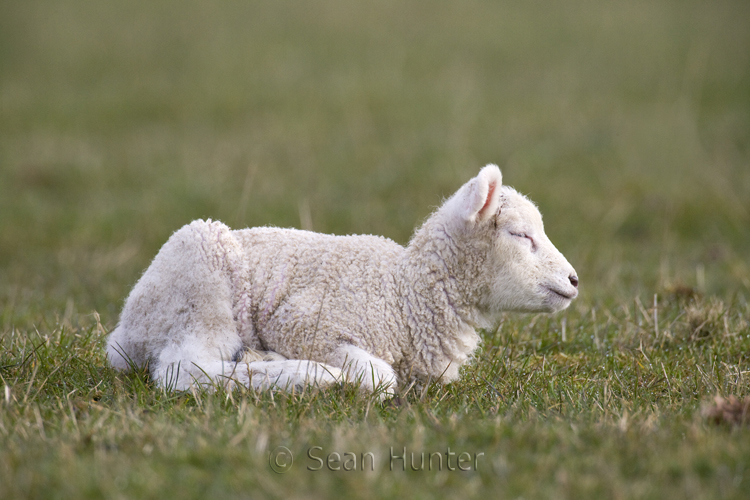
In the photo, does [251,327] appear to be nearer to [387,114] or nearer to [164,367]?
[164,367]

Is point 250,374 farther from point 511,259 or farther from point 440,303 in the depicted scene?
point 511,259

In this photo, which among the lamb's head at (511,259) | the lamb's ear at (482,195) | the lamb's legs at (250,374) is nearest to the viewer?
the lamb's legs at (250,374)

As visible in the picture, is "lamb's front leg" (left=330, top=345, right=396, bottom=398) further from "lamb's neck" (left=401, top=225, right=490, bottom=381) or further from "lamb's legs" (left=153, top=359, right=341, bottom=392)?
"lamb's neck" (left=401, top=225, right=490, bottom=381)

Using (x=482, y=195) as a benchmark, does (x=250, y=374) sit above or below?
below

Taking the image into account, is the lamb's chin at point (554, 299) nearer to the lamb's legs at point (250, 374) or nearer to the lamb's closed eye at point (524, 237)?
the lamb's closed eye at point (524, 237)

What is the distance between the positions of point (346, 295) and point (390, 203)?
17.7ft

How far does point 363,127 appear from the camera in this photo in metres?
11.3

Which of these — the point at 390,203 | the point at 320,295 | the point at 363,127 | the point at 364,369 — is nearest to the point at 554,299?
the point at 364,369

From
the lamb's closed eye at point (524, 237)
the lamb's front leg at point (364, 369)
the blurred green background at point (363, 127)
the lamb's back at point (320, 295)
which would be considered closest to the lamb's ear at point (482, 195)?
the lamb's closed eye at point (524, 237)

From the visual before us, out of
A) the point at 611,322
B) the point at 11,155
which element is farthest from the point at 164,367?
the point at 11,155

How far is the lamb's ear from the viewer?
11.8 feet

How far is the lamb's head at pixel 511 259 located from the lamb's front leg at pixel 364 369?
63 centimetres

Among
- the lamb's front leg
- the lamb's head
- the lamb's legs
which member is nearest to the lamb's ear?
the lamb's head

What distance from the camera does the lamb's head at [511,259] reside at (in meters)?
3.75
